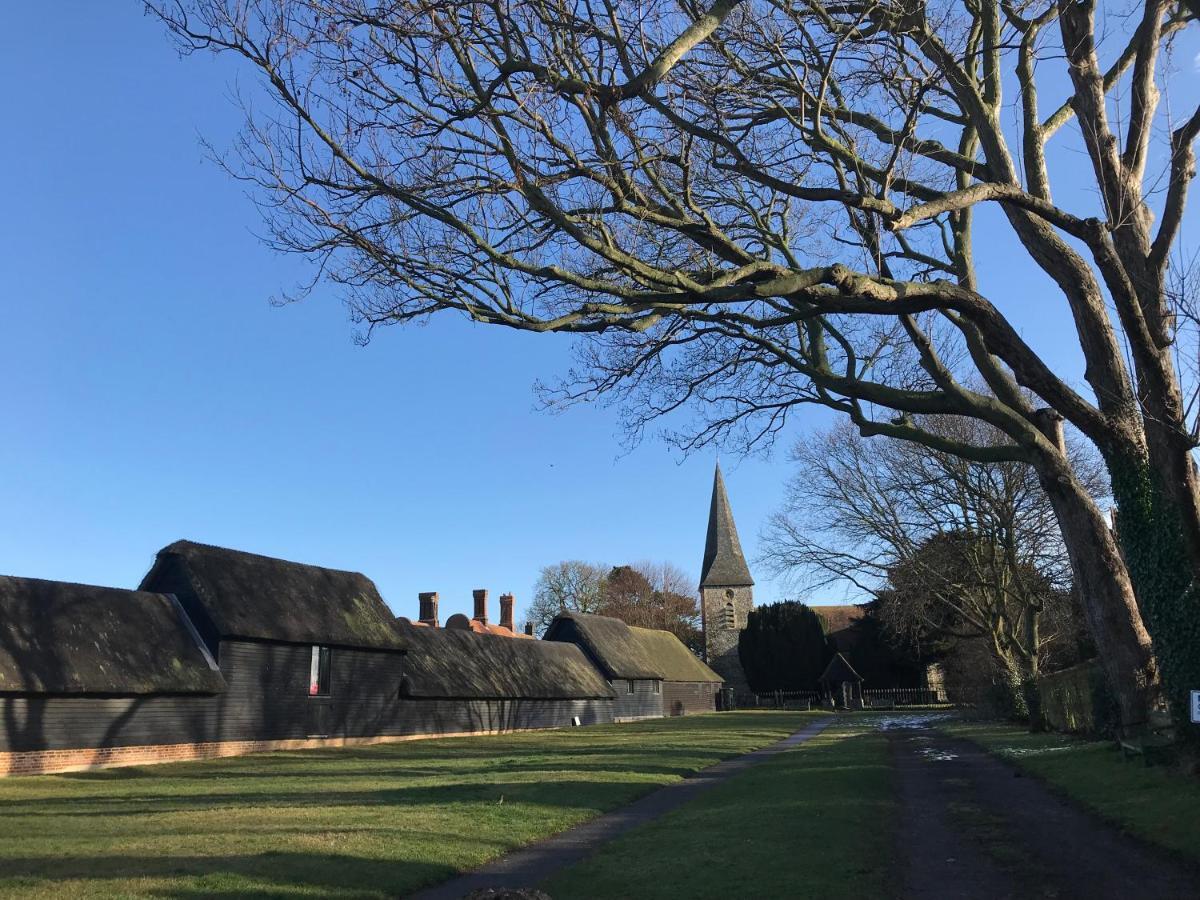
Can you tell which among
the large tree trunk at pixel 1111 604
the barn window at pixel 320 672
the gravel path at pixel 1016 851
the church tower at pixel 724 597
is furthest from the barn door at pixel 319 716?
the church tower at pixel 724 597

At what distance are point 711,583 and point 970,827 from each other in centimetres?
7138

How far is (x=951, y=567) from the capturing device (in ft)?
107

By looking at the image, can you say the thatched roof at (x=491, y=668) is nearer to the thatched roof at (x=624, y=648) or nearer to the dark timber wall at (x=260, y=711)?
the dark timber wall at (x=260, y=711)

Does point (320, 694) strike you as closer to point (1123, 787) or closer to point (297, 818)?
point (297, 818)

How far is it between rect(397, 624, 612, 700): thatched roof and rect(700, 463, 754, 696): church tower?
3170cm

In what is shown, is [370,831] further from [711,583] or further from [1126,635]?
[711,583]

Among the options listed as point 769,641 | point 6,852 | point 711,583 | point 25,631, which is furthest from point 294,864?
point 711,583

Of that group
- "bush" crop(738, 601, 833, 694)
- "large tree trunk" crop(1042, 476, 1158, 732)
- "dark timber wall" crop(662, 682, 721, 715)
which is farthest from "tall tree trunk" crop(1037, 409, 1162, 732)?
"bush" crop(738, 601, 833, 694)

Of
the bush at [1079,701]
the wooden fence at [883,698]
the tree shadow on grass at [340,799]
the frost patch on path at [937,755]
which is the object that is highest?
the bush at [1079,701]

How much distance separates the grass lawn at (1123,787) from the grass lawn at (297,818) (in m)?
6.92

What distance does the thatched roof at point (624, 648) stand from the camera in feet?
173

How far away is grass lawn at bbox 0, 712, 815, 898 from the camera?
8.78m

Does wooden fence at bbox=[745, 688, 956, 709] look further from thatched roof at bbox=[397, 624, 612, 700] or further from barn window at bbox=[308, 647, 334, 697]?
barn window at bbox=[308, 647, 334, 697]

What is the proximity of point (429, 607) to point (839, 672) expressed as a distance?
1187 inches
